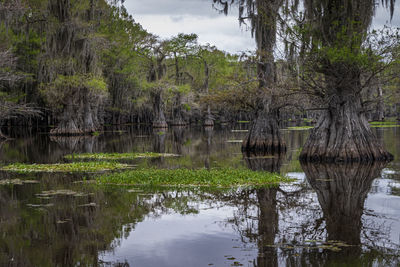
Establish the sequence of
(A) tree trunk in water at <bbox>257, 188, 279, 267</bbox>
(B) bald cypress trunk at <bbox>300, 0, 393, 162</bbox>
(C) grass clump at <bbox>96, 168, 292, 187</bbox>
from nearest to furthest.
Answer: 1. (A) tree trunk in water at <bbox>257, 188, 279, 267</bbox>
2. (C) grass clump at <bbox>96, 168, 292, 187</bbox>
3. (B) bald cypress trunk at <bbox>300, 0, 393, 162</bbox>

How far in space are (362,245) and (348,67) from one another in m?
13.0

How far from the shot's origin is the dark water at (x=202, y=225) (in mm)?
6676

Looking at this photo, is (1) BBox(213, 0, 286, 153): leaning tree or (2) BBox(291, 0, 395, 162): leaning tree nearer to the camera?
(2) BBox(291, 0, 395, 162): leaning tree

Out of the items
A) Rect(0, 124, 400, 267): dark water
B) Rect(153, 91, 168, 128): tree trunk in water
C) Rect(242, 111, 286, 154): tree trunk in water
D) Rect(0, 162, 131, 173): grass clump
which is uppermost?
Rect(153, 91, 168, 128): tree trunk in water

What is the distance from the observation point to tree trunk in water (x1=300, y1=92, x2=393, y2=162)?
62.1ft

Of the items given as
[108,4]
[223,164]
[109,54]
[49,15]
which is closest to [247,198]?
[223,164]

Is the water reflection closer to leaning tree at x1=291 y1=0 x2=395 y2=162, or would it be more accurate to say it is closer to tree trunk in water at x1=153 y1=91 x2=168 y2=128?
leaning tree at x1=291 y1=0 x2=395 y2=162

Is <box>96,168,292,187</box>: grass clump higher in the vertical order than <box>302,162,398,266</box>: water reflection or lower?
higher

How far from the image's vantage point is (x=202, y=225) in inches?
346

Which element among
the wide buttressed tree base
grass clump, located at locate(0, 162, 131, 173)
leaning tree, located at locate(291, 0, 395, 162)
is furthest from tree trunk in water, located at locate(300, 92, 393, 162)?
grass clump, located at locate(0, 162, 131, 173)

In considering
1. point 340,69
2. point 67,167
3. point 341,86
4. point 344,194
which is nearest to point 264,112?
point 341,86

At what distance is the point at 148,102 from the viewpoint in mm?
71938

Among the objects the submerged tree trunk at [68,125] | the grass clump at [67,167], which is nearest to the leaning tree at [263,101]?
the grass clump at [67,167]

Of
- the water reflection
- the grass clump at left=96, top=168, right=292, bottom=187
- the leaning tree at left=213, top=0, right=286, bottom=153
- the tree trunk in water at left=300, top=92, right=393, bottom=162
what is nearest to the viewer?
the water reflection
